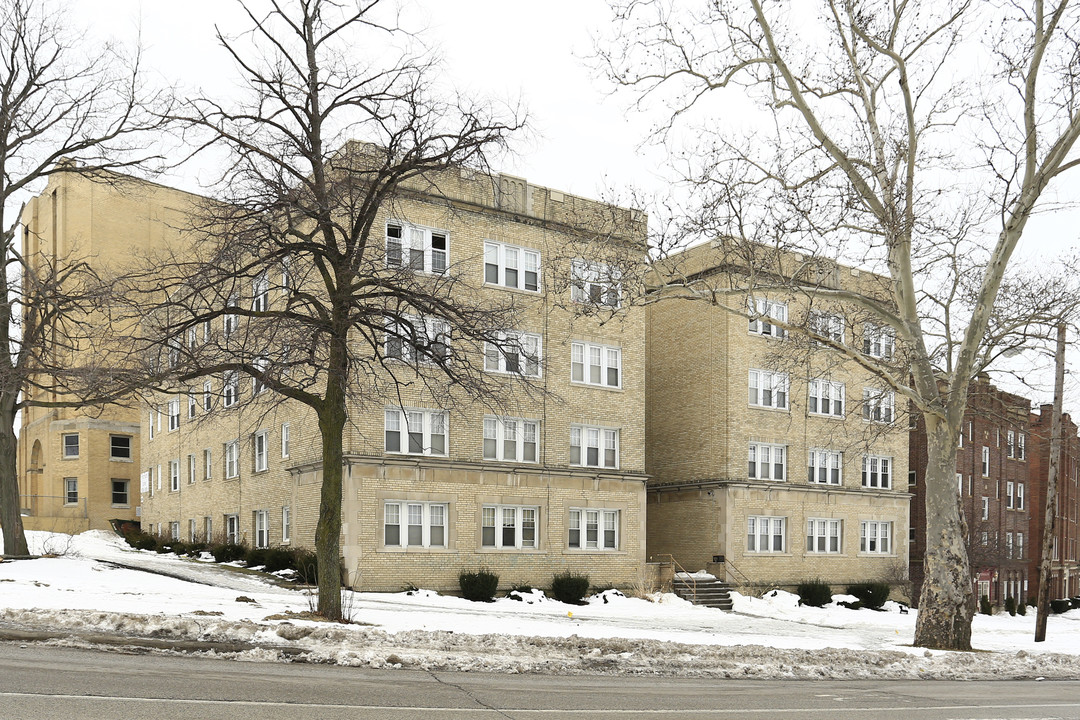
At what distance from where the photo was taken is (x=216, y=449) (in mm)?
39938

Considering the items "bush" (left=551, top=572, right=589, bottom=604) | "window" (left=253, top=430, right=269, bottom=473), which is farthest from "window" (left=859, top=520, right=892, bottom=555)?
"window" (left=253, top=430, right=269, bottom=473)

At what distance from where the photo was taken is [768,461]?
1560 inches

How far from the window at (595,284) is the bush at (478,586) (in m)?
9.24

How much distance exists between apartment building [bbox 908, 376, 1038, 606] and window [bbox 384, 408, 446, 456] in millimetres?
29644

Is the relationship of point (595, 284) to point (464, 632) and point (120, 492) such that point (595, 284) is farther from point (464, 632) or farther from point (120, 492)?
point (120, 492)

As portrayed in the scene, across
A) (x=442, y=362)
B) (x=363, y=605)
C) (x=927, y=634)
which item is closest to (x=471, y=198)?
(x=363, y=605)

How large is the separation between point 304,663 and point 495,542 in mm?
19629

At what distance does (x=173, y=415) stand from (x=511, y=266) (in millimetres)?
20852

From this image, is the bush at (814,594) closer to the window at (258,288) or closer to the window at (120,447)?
the window at (258,288)

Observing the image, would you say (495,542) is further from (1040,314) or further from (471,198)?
(1040,314)

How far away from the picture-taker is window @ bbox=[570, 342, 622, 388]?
113 feet

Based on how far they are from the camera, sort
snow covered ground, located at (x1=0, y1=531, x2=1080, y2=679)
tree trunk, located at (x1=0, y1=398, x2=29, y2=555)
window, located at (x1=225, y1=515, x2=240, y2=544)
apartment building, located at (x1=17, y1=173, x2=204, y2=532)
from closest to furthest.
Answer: snow covered ground, located at (x1=0, y1=531, x2=1080, y2=679) < tree trunk, located at (x1=0, y1=398, x2=29, y2=555) < window, located at (x1=225, y1=515, x2=240, y2=544) < apartment building, located at (x1=17, y1=173, x2=204, y2=532)

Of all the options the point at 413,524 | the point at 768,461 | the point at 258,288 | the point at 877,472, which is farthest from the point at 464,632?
the point at 877,472

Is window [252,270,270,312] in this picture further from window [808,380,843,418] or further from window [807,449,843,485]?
window [807,449,843,485]
